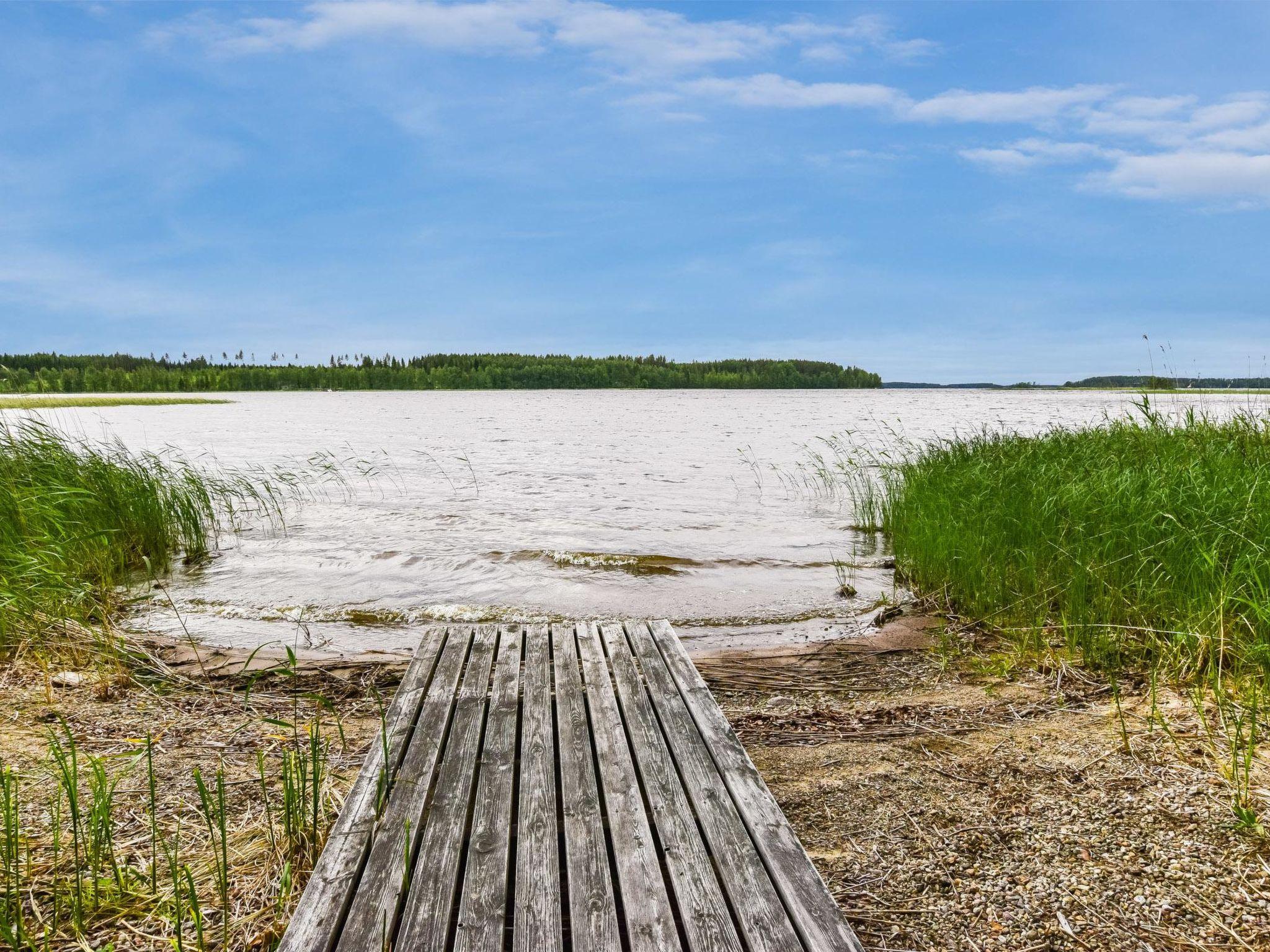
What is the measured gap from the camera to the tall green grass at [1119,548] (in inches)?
190

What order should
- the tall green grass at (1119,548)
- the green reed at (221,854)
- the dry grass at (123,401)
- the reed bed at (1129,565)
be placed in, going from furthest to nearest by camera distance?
1. the dry grass at (123,401)
2. the tall green grass at (1119,548)
3. the reed bed at (1129,565)
4. the green reed at (221,854)

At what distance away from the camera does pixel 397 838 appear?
2.57m

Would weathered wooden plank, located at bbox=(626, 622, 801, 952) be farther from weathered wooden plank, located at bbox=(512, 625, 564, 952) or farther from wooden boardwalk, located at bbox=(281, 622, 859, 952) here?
weathered wooden plank, located at bbox=(512, 625, 564, 952)

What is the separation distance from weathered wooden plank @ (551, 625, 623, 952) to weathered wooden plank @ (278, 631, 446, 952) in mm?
650

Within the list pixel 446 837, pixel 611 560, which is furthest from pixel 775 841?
pixel 611 560

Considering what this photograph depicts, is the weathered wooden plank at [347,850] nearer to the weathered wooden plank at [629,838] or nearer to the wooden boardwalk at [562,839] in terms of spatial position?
the wooden boardwalk at [562,839]

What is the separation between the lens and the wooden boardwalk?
7.00 feet

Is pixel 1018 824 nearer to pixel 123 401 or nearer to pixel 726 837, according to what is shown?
pixel 726 837

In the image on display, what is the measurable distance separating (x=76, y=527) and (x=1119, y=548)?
9.77 metres

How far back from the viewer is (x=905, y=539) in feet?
30.5

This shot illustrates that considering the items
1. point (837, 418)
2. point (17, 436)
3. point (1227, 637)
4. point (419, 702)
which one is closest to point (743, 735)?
point (419, 702)

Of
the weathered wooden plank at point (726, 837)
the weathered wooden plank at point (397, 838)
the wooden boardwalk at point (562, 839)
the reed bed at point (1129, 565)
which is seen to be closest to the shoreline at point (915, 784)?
the reed bed at point (1129, 565)

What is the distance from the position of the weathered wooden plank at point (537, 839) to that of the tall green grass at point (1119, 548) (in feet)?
10.9

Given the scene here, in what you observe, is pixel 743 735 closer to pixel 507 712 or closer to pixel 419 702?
pixel 507 712
